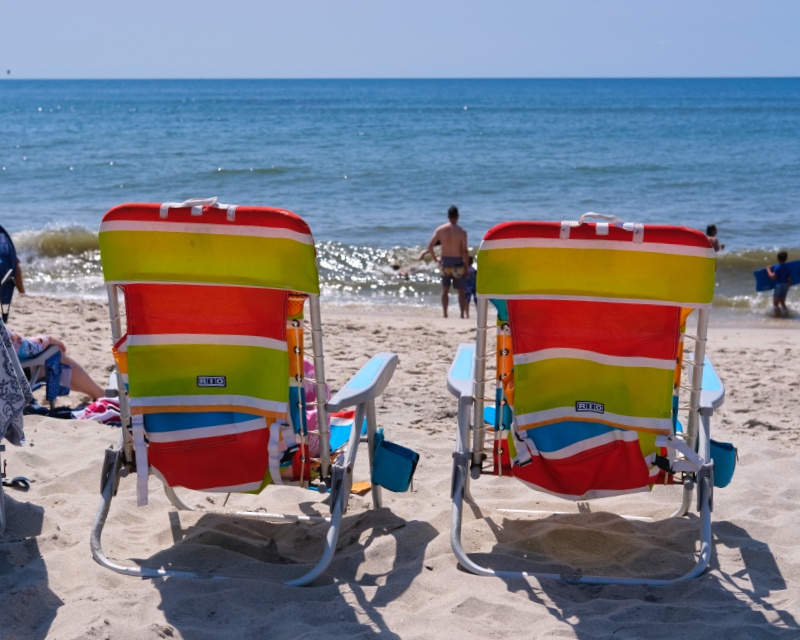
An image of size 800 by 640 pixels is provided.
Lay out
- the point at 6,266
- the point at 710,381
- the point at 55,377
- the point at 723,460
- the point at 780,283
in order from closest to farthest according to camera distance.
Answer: the point at 723,460 < the point at 710,381 < the point at 55,377 < the point at 6,266 < the point at 780,283

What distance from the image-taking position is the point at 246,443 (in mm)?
2896

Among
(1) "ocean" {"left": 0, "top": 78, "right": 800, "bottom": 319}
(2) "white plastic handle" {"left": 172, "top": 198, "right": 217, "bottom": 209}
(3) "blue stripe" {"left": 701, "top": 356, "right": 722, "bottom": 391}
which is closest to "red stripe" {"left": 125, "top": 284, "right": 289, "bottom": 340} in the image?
(2) "white plastic handle" {"left": 172, "top": 198, "right": 217, "bottom": 209}

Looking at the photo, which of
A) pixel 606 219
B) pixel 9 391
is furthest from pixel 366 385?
pixel 9 391

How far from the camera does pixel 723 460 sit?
3061 millimetres

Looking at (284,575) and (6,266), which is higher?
(6,266)

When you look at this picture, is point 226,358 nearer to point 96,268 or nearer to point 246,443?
point 246,443

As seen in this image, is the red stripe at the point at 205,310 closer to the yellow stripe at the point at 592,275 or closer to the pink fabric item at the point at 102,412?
the yellow stripe at the point at 592,275

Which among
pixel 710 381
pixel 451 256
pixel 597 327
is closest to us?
pixel 597 327

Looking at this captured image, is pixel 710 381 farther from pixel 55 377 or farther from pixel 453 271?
pixel 453 271

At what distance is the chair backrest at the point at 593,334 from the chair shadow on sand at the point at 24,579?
1.47 meters

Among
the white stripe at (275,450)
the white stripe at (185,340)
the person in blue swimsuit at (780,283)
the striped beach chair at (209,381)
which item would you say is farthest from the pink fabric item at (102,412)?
the person in blue swimsuit at (780,283)

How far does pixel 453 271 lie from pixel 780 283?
11.6 ft

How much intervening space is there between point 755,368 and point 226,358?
13.9 ft

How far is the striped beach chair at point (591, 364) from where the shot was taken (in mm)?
2684
